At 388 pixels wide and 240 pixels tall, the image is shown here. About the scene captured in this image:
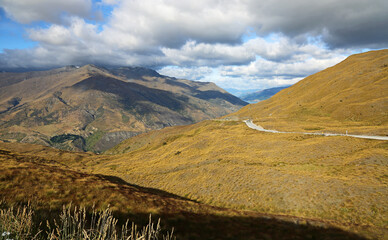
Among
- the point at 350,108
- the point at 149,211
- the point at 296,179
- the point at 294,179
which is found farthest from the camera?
the point at 350,108

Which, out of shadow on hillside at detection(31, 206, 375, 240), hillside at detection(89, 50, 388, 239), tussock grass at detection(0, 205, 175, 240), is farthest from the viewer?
hillside at detection(89, 50, 388, 239)

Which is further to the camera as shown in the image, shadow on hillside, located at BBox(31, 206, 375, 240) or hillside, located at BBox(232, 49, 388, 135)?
hillside, located at BBox(232, 49, 388, 135)

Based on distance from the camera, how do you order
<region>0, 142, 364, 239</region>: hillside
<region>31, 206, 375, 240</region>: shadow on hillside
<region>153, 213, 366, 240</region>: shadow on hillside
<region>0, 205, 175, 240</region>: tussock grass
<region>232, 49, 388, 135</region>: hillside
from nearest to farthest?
<region>0, 205, 175, 240</region>: tussock grass → <region>31, 206, 375, 240</region>: shadow on hillside → <region>153, 213, 366, 240</region>: shadow on hillside → <region>0, 142, 364, 239</region>: hillside → <region>232, 49, 388, 135</region>: hillside

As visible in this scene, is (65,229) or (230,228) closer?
(65,229)

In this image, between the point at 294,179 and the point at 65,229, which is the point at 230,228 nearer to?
the point at 65,229

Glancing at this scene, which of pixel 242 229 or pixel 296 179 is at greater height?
pixel 242 229

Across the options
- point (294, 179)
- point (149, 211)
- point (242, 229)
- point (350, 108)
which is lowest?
point (294, 179)

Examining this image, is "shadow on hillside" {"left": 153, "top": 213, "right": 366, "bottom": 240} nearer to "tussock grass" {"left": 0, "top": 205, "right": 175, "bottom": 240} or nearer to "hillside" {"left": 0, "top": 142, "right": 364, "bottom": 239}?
"hillside" {"left": 0, "top": 142, "right": 364, "bottom": 239}

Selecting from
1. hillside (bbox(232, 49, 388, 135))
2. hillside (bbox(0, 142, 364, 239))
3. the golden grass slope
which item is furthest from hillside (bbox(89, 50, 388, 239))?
hillside (bbox(232, 49, 388, 135))

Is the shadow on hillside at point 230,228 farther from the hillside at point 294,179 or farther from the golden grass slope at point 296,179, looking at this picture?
Answer: the hillside at point 294,179

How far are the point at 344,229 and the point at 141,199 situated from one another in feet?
59.3

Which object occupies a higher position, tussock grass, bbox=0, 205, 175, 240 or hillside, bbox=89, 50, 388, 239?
tussock grass, bbox=0, 205, 175, 240

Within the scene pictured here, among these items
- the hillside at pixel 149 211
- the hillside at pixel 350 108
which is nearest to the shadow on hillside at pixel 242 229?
the hillside at pixel 149 211

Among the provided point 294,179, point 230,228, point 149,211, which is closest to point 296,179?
point 294,179
